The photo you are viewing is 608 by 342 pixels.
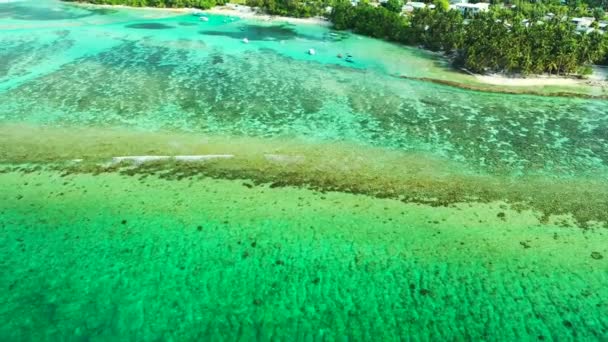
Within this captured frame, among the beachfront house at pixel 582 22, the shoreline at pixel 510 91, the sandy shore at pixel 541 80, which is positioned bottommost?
the shoreline at pixel 510 91

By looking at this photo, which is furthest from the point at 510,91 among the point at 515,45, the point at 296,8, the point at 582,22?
the point at 296,8

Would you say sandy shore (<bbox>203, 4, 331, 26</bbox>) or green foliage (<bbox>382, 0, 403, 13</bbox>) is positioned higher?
green foliage (<bbox>382, 0, 403, 13</bbox>)

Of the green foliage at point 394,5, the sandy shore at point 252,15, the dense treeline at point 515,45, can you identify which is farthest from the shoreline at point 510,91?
the sandy shore at point 252,15

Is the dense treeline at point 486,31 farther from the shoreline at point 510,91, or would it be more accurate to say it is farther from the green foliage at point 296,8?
the shoreline at point 510,91

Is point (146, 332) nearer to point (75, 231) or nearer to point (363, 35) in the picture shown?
point (75, 231)

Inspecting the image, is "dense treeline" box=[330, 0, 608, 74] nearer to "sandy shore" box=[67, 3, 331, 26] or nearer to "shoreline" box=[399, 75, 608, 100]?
"shoreline" box=[399, 75, 608, 100]

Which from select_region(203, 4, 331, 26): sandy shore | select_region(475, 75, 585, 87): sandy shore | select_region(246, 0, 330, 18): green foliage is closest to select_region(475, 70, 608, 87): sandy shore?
select_region(475, 75, 585, 87): sandy shore

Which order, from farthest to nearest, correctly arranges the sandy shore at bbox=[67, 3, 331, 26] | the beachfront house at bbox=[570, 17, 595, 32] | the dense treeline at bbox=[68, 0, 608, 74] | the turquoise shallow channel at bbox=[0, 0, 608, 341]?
the sandy shore at bbox=[67, 3, 331, 26] → the beachfront house at bbox=[570, 17, 595, 32] → the dense treeline at bbox=[68, 0, 608, 74] → the turquoise shallow channel at bbox=[0, 0, 608, 341]

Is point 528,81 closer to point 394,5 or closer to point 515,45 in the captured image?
point 515,45

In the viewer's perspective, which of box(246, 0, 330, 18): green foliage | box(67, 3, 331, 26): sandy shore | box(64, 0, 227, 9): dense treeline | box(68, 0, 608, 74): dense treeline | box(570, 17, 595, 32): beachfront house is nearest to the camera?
box(68, 0, 608, 74): dense treeline
